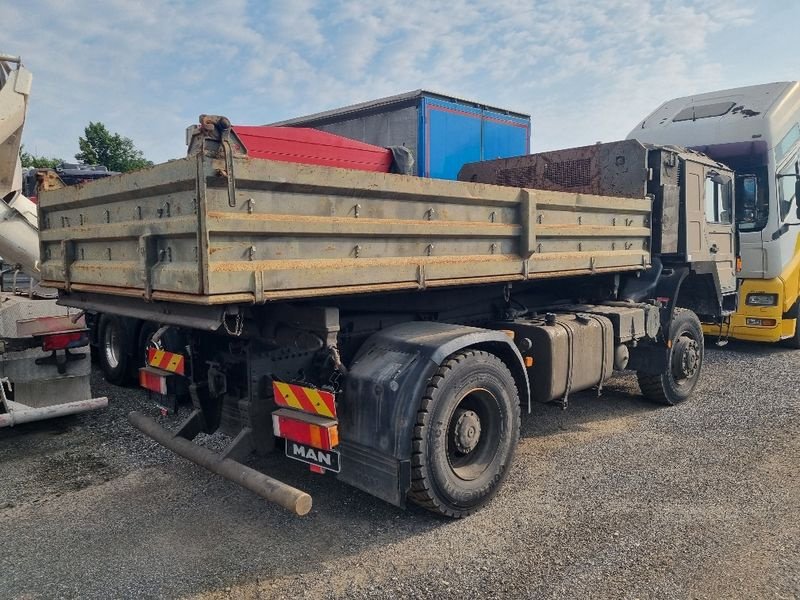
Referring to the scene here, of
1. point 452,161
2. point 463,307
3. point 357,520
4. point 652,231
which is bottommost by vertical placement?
point 357,520

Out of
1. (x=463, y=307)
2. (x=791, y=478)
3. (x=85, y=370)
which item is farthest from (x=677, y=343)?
(x=85, y=370)

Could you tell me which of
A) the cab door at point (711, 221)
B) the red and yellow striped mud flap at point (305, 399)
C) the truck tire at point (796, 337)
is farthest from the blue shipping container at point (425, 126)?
the red and yellow striped mud flap at point (305, 399)

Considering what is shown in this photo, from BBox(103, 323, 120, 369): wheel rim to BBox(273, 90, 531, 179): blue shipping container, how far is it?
170 inches

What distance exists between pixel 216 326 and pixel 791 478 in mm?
4117

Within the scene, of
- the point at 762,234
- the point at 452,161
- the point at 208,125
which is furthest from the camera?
the point at 452,161

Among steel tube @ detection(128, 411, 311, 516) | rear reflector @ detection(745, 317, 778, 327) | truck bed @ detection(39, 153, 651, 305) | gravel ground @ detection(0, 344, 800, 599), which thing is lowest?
gravel ground @ detection(0, 344, 800, 599)

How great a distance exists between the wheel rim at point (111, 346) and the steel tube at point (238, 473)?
9.79 ft

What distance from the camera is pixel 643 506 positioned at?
152 inches

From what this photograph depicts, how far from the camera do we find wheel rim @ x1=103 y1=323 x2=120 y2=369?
6.87m

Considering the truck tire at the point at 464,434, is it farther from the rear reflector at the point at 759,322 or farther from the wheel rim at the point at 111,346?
the rear reflector at the point at 759,322

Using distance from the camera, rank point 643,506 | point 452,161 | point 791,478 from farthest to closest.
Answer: point 452,161
point 791,478
point 643,506

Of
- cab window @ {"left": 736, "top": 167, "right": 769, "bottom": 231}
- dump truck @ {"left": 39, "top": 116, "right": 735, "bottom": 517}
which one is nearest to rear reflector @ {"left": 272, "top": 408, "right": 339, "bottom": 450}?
dump truck @ {"left": 39, "top": 116, "right": 735, "bottom": 517}

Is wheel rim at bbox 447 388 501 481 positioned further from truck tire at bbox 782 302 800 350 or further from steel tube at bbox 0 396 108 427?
truck tire at bbox 782 302 800 350

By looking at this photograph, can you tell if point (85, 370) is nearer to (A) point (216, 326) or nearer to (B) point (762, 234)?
(A) point (216, 326)
